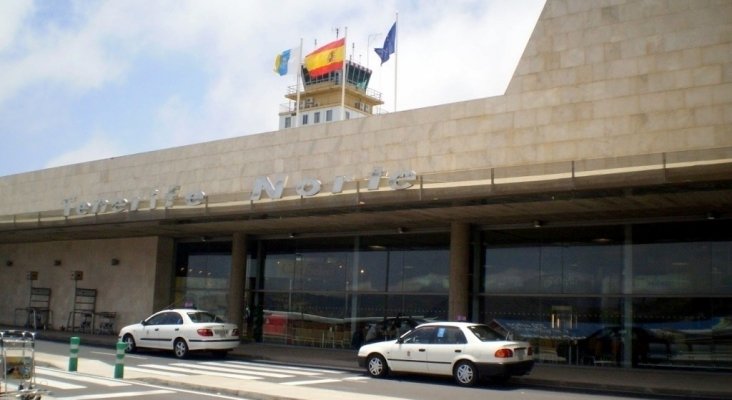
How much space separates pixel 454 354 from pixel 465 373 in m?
0.51

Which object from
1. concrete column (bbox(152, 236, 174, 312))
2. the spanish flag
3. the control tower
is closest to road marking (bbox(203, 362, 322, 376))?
concrete column (bbox(152, 236, 174, 312))

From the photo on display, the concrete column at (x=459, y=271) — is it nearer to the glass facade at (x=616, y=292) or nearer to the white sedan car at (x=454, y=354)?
the glass facade at (x=616, y=292)

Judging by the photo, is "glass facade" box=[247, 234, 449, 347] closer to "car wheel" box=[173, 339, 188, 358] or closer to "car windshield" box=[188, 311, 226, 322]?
"car windshield" box=[188, 311, 226, 322]

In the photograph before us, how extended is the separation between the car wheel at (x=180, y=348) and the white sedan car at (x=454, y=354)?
21.1 ft

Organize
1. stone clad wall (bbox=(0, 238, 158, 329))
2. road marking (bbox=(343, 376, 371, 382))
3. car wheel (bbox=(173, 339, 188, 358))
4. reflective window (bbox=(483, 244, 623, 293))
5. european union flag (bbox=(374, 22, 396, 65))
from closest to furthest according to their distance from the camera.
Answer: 1. road marking (bbox=(343, 376, 371, 382))
2. reflective window (bbox=(483, 244, 623, 293))
3. car wheel (bbox=(173, 339, 188, 358))
4. european union flag (bbox=(374, 22, 396, 65))
5. stone clad wall (bbox=(0, 238, 158, 329))

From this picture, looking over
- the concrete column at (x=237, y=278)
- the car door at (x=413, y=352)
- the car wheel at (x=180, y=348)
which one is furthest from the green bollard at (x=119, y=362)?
the concrete column at (x=237, y=278)

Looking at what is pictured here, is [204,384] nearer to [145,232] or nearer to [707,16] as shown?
[707,16]

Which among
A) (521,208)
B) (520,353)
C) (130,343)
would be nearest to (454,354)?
(520,353)

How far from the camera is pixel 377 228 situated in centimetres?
2627

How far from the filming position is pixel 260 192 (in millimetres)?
23594

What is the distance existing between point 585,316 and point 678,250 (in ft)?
10.6

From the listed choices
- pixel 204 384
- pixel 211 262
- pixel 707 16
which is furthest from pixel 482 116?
pixel 211 262

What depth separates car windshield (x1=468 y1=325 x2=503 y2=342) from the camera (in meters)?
17.4

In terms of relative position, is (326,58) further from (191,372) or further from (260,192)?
(191,372)
